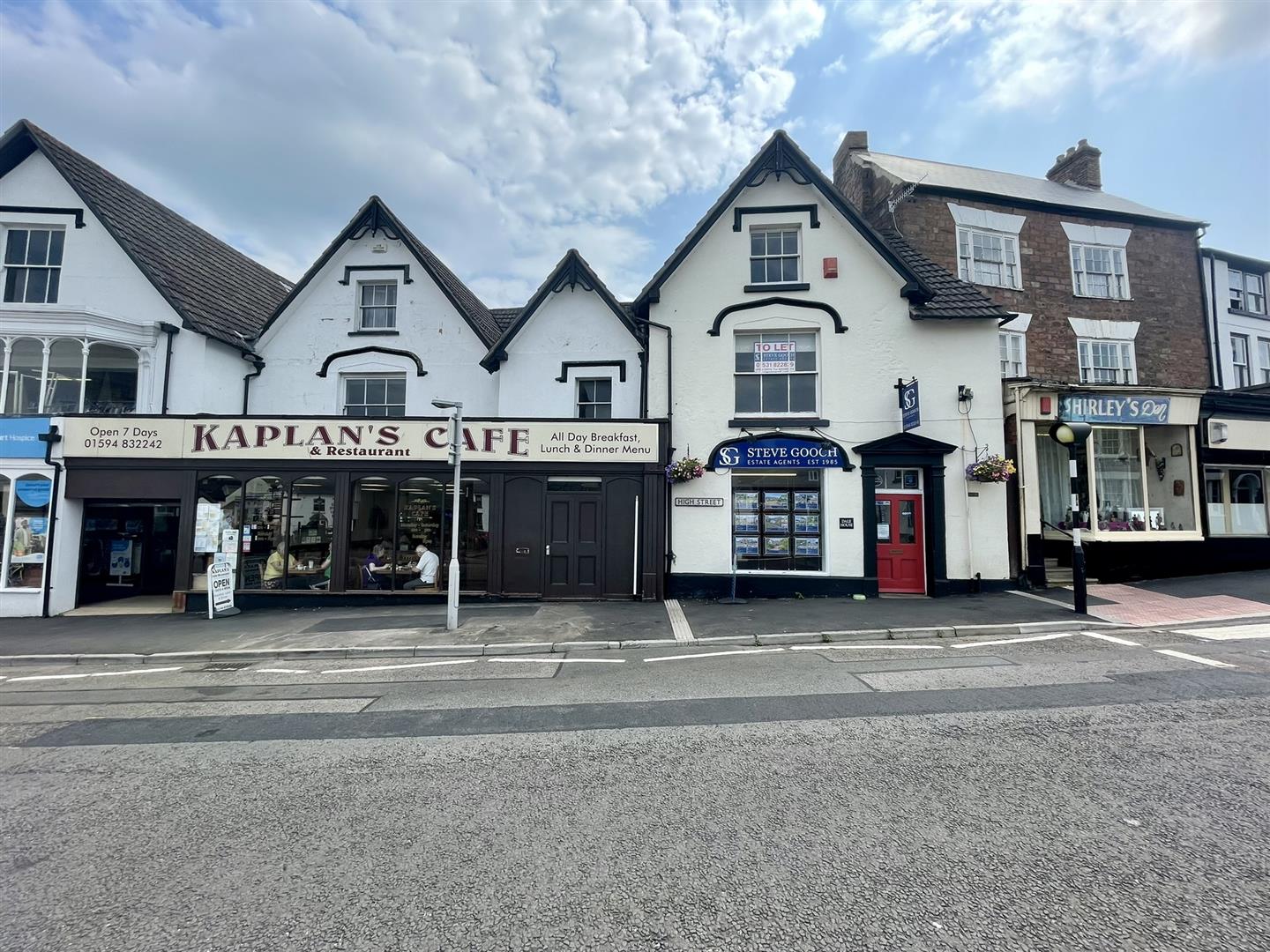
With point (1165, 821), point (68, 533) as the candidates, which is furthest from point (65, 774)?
point (68, 533)

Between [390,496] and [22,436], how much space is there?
8.59 m

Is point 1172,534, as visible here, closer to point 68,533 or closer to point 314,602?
point 314,602

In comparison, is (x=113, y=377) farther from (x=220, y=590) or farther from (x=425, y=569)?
(x=425, y=569)

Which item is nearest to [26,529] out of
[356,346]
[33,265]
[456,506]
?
[33,265]

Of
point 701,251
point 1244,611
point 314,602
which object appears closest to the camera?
point 1244,611

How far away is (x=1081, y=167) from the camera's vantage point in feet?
69.1

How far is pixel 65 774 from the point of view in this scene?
188 inches

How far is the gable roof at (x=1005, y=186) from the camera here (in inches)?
713

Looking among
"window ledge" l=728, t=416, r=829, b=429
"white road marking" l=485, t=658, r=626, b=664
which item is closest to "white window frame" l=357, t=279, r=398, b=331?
"window ledge" l=728, t=416, r=829, b=429

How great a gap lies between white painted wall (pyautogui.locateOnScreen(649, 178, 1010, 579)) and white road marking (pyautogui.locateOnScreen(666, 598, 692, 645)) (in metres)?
1.07

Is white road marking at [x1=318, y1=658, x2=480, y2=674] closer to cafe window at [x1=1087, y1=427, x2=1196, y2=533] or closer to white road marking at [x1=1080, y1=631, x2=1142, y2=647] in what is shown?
white road marking at [x1=1080, y1=631, x2=1142, y2=647]

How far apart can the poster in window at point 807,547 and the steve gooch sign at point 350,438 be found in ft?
22.4

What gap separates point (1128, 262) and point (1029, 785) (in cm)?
2158

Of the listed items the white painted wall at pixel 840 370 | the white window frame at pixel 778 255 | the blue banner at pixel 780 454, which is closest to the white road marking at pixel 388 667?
the white painted wall at pixel 840 370
